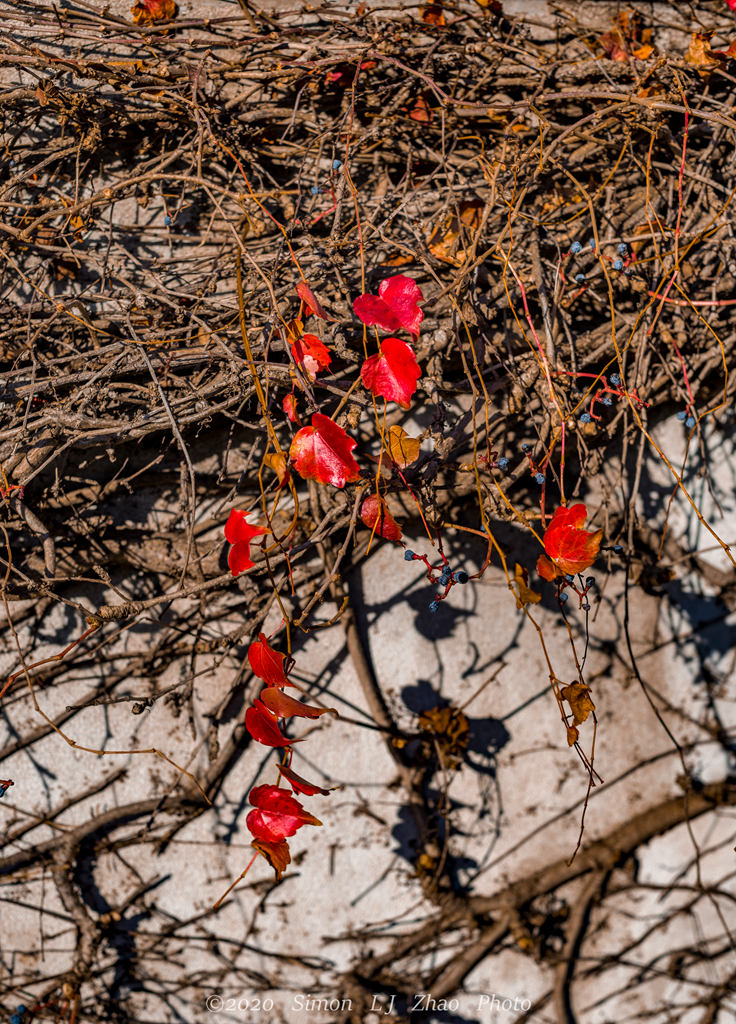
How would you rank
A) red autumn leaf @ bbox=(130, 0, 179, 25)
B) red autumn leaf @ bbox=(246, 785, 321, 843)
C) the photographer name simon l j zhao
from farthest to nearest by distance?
the photographer name simon l j zhao < red autumn leaf @ bbox=(130, 0, 179, 25) < red autumn leaf @ bbox=(246, 785, 321, 843)

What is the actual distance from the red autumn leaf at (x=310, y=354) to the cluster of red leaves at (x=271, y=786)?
0.67 metres

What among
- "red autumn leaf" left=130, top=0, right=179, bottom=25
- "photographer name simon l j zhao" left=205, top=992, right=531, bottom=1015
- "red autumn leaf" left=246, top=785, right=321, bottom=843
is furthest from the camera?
"photographer name simon l j zhao" left=205, top=992, right=531, bottom=1015

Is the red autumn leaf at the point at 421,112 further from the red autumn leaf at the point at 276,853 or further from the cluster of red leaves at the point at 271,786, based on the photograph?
the red autumn leaf at the point at 276,853

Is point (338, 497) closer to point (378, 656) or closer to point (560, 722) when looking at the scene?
point (378, 656)

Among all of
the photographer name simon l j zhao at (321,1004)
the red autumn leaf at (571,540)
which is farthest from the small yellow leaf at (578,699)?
the photographer name simon l j zhao at (321,1004)

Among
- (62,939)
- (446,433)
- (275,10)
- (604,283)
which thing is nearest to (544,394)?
(446,433)

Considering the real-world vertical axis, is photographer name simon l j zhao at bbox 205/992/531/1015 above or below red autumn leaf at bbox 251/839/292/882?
below

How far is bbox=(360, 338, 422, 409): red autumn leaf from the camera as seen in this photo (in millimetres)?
1466

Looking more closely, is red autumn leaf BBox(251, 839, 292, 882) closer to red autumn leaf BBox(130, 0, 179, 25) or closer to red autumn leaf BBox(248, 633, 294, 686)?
red autumn leaf BBox(248, 633, 294, 686)

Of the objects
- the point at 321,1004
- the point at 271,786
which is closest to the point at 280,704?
the point at 271,786

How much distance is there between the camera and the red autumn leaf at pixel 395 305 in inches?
58.4

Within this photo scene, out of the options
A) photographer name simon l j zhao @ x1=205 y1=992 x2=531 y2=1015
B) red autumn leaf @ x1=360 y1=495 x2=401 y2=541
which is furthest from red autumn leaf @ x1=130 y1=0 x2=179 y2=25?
photographer name simon l j zhao @ x1=205 y1=992 x2=531 y2=1015

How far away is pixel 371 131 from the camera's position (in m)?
1.81

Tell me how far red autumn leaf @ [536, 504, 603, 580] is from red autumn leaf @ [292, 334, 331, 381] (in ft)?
2.23
